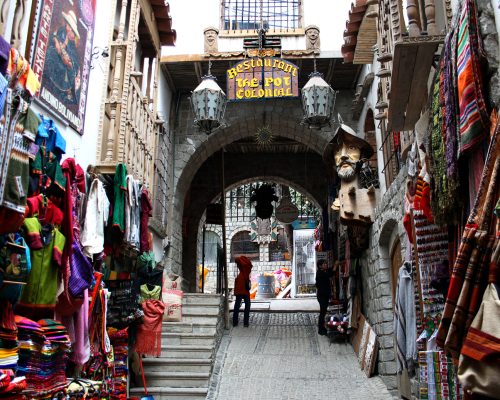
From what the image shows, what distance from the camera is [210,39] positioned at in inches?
380

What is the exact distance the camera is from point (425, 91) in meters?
4.31

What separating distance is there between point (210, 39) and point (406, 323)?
7015 mm

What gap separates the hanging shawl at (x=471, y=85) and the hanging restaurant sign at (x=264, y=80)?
552 centimetres

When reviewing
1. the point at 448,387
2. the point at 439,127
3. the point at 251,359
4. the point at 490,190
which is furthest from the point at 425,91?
the point at 251,359

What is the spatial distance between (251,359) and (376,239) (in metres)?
2.75

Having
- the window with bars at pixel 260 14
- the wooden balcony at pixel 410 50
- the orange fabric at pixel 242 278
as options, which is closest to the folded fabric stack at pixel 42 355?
the wooden balcony at pixel 410 50

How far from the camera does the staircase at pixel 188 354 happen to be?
6430 millimetres

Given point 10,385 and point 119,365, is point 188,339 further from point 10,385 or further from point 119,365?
point 10,385

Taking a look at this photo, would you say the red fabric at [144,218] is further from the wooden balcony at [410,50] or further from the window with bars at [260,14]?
the window with bars at [260,14]

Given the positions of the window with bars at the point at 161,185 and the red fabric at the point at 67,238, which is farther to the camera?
the window with bars at the point at 161,185

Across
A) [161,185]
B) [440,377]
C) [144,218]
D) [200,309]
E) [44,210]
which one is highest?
[161,185]

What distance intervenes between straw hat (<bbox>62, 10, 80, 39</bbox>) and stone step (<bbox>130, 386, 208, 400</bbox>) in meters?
4.47

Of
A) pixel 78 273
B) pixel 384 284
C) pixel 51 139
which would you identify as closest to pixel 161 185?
pixel 384 284

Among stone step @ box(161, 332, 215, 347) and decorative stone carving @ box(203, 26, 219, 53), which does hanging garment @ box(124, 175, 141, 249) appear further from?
decorative stone carving @ box(203, 26, 219, 53)
